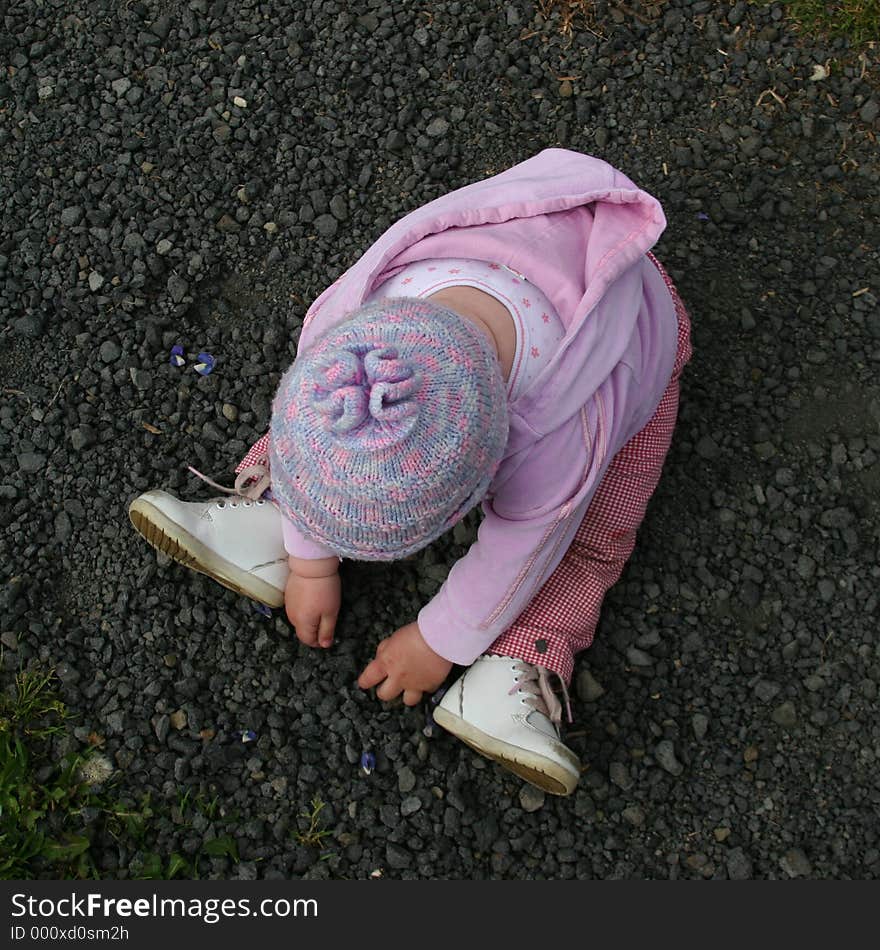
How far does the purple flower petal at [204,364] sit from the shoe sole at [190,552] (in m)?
0.48

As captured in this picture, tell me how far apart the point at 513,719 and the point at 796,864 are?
72 cm

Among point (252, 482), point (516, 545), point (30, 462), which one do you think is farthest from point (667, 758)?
point (30, 462)

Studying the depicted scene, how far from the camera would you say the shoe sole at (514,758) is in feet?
7.67

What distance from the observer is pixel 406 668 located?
2.47m

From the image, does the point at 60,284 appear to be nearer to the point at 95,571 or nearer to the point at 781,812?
the point at 95,571

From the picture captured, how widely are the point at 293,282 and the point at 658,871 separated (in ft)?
5.87

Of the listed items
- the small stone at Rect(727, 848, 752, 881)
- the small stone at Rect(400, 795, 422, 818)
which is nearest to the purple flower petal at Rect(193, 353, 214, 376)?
the small stone at Rect(400, 795, 422, 818)

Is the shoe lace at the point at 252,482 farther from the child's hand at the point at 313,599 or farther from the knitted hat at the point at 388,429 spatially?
the knitted hat at the point at 388,429

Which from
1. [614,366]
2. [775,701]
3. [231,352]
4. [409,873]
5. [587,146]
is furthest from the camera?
[587,146]

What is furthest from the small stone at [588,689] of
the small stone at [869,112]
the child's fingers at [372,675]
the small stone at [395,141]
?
the small stone at [869,112]

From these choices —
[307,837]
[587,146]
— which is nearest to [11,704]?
[307,837]

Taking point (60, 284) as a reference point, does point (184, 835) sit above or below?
below

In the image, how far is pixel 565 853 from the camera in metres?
2.43

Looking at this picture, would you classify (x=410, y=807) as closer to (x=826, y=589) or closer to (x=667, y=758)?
(x=667, y=758)
